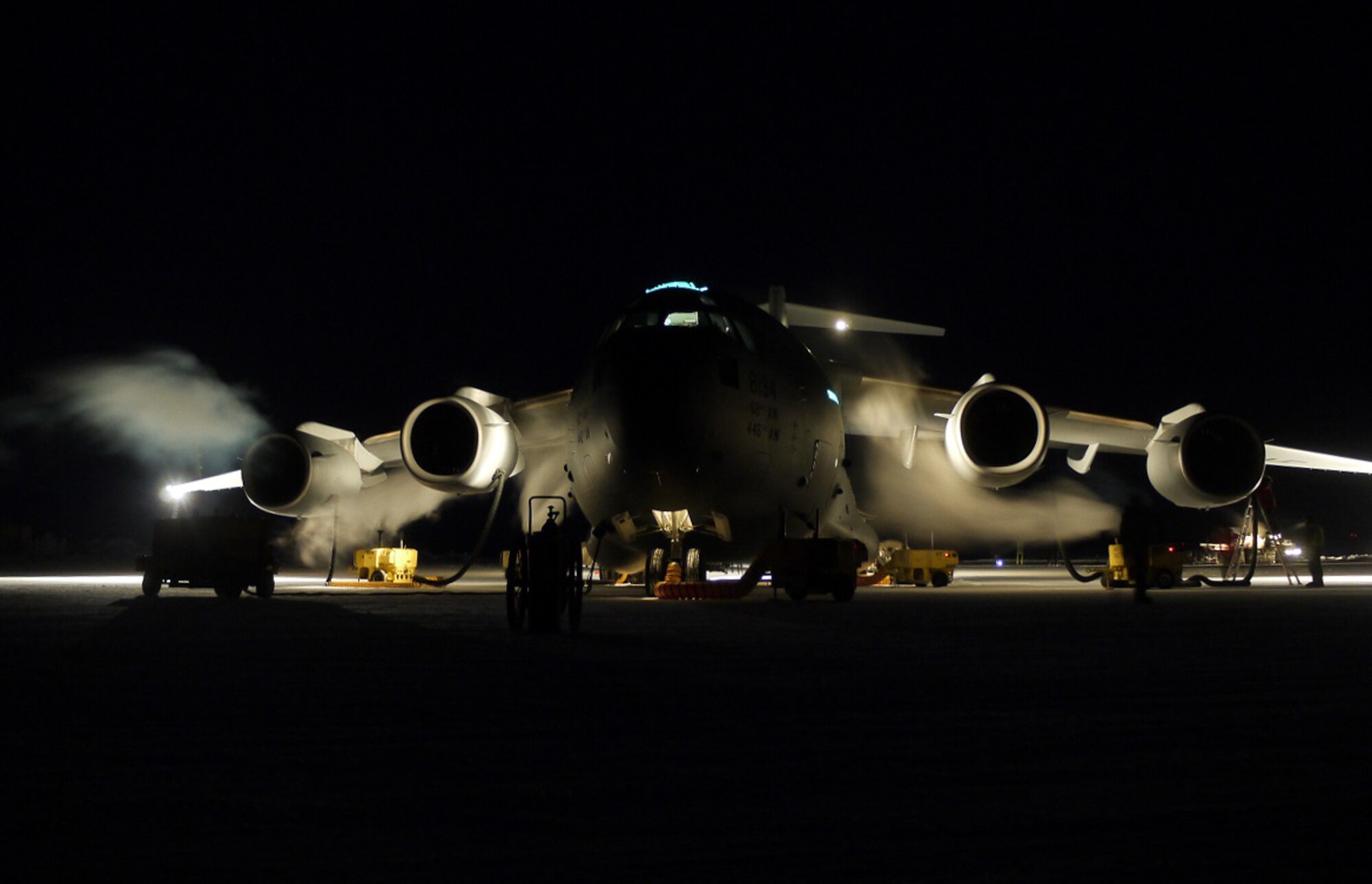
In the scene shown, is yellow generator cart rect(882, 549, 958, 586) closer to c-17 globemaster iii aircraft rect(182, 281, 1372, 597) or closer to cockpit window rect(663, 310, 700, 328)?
c-17 globemaster iii aircraft rect(182, 281, 1372, 597)

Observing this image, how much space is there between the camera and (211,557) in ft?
70.3

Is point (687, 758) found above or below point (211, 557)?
below

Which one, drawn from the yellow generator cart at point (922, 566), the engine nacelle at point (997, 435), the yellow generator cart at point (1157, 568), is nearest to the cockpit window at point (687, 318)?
the engine nacelle at point (997, 435)

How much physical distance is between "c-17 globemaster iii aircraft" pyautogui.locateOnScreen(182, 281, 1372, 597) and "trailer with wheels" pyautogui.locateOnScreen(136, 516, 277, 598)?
6.13ft

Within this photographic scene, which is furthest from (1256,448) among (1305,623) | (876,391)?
(1305,623)

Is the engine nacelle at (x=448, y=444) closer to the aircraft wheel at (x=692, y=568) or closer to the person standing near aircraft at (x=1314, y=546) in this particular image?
the aircraft wheel at (x=692, y=568)

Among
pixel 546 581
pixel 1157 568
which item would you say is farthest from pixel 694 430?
pixel 1157 568

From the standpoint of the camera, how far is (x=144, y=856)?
3666 millimetres

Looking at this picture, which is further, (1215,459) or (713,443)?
(1215,459)

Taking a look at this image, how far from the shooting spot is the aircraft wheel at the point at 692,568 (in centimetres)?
2041

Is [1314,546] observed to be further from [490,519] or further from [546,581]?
[546,581]

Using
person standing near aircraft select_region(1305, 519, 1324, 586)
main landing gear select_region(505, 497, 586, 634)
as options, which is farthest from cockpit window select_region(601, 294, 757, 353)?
person standing near aircraft select_region(1305, 519, 1324, 586)

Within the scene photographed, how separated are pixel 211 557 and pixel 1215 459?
16.5m

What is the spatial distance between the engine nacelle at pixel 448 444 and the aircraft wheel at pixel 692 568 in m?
4.49
